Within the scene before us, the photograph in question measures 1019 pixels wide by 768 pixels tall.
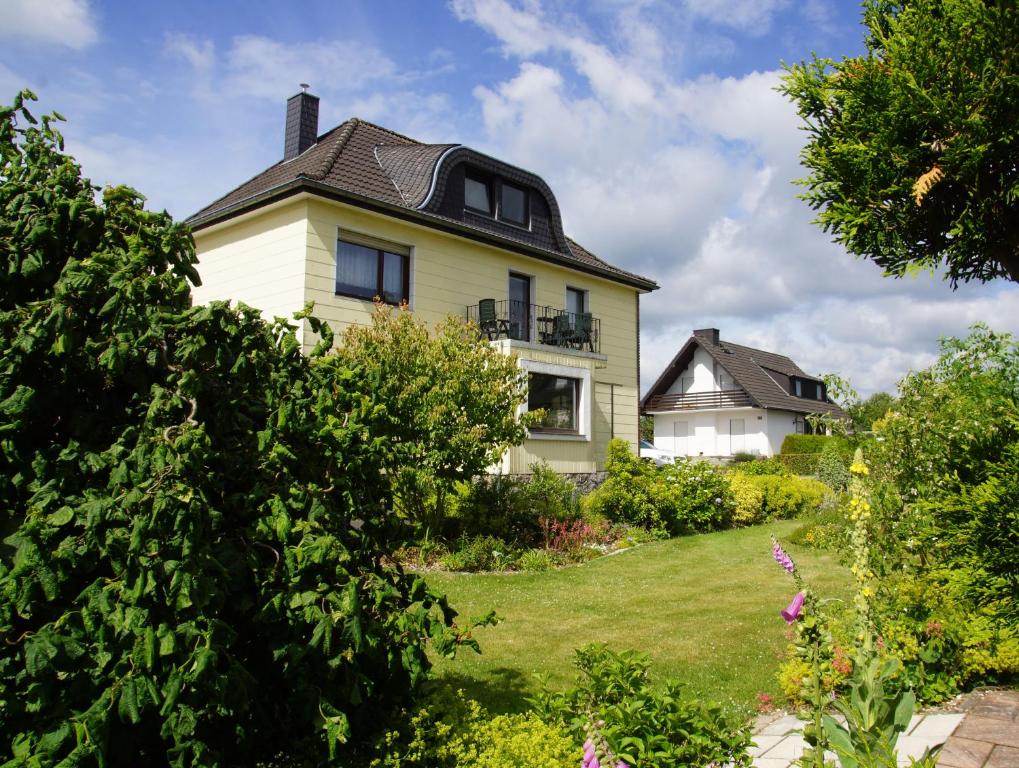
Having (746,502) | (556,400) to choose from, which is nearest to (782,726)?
(746,502)

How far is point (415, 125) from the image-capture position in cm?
2070

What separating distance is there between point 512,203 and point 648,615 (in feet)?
48.5

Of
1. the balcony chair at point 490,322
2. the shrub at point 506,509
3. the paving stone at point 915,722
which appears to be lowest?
the paving stone at point 915,722

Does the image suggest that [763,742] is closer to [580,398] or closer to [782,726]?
[782,726]

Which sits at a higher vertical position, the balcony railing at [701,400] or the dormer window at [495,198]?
the dormer window at [495,198]

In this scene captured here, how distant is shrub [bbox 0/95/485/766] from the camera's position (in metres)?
2.62

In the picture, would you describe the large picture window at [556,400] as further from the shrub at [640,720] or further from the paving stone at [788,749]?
the shrub at [640,720]

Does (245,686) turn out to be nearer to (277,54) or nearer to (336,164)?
(277,54)

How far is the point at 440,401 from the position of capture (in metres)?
11.5

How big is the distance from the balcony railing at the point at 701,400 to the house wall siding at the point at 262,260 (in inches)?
1246

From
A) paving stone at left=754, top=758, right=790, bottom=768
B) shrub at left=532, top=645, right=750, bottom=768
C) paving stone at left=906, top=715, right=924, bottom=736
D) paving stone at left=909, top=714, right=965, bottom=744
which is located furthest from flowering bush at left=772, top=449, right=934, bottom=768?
paving stone at left=906, top=715, right=924, bottom=736

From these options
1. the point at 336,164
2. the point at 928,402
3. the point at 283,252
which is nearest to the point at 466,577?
→ the point at 928,402

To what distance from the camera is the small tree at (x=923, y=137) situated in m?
3.95

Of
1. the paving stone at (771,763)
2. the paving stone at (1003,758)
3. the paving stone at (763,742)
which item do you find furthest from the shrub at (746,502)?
the paving stone at (771,763)
